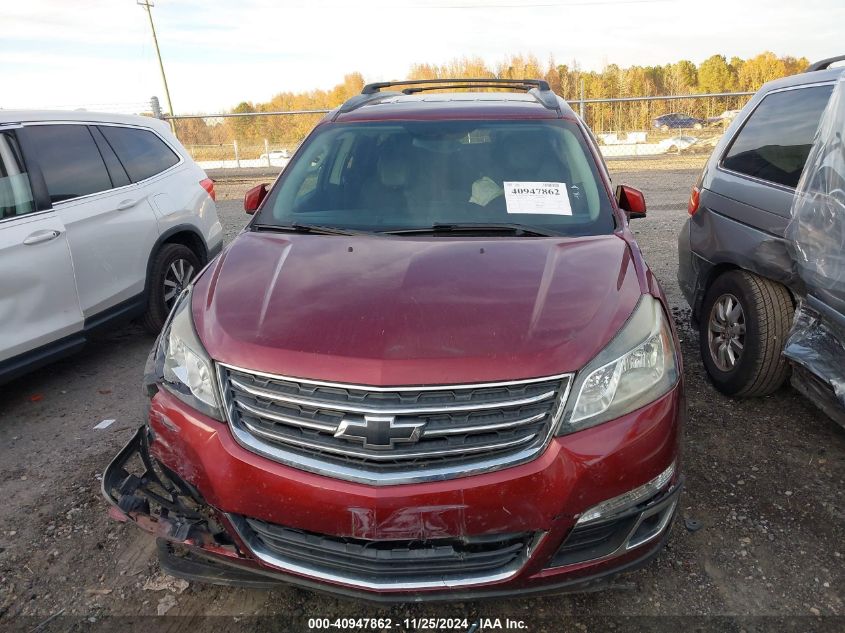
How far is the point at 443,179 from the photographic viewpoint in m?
3.09

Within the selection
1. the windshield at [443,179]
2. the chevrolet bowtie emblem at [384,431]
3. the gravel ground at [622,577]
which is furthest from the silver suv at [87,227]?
the chevrolet bowtie emblem at [384,431]

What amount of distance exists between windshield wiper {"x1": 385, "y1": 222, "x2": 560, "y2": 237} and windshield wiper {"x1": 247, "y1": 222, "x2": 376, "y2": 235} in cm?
20

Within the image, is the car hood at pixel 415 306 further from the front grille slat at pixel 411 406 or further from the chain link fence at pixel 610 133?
the chain link fence at pixel 610 133

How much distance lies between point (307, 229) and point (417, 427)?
1.40m

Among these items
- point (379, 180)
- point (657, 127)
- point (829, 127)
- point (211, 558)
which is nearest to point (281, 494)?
point (211, 558)

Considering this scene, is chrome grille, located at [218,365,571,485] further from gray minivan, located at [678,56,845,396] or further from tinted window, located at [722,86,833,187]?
tinted window, located at [722,86,833,187]

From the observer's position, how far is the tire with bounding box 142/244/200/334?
4809mm

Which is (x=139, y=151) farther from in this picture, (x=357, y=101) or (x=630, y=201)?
(x=630, y=201)

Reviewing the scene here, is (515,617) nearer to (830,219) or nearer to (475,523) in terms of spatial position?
(475,523)

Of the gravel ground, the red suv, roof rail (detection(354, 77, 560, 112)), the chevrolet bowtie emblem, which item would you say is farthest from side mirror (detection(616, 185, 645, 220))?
the chevrolet bowtie emblem

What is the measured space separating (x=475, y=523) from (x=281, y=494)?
58cm

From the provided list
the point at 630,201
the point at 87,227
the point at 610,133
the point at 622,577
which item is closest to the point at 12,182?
the point at 87,227

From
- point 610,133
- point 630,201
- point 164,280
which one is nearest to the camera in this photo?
point 630,201

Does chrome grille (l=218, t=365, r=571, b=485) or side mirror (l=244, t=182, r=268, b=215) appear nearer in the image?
chrome grille (l=218, t=365, r=571, b=485)
